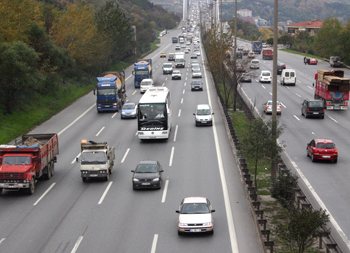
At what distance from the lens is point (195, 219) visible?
19.5m

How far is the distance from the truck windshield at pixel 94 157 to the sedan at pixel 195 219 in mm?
8741

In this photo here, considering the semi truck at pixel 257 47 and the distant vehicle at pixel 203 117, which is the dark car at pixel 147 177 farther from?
the semi truck at pixel 257 47

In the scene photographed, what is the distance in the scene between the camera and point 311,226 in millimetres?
15438

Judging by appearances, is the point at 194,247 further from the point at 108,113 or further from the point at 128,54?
the point at 128,54

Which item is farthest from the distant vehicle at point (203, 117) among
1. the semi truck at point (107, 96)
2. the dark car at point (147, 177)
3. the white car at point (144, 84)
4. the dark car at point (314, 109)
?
the white car at point (144, 84)

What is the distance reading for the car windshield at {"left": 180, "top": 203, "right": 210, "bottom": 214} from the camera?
1995 centimetres

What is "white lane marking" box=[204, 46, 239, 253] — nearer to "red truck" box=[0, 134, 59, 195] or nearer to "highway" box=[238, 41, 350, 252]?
"highway" box=[238, 41, 350, 252]

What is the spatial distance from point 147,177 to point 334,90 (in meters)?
30.8

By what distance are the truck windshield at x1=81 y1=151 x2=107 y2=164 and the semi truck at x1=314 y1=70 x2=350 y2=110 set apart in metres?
29.9

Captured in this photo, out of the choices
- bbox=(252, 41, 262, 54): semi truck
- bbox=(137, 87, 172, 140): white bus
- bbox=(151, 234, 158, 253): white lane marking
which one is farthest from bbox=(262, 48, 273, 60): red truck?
bbox=(151, 234, 158, 253): white lane marking

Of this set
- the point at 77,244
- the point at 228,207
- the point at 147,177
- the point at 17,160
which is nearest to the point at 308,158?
the point at 228,207

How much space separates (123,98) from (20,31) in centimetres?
1385

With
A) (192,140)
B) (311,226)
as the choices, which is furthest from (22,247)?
(192,140)

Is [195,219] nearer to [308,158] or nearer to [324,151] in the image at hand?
[324,151]
